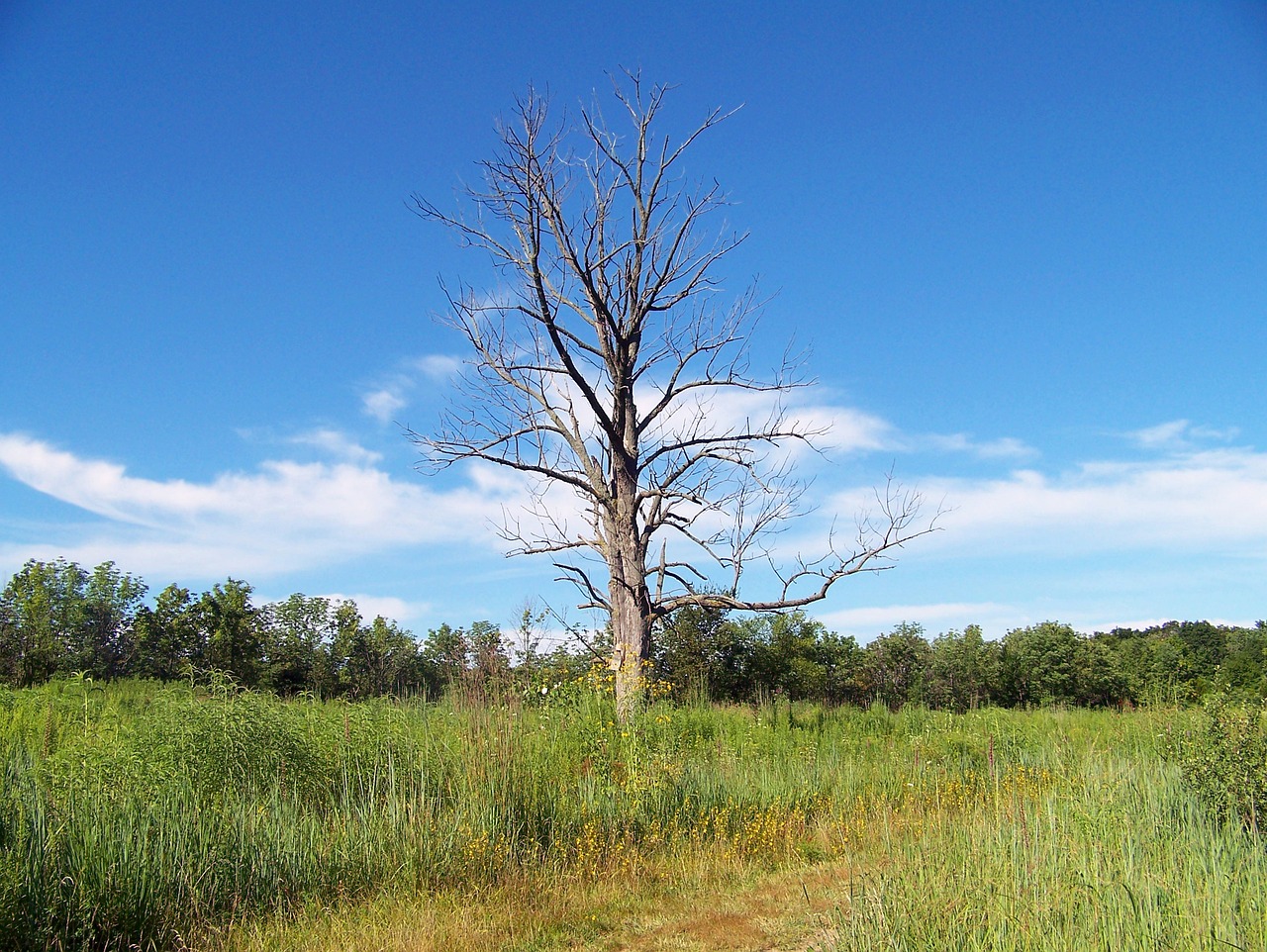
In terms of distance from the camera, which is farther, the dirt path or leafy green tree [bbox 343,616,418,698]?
leafy green tree [bbox 343,616,418,698]

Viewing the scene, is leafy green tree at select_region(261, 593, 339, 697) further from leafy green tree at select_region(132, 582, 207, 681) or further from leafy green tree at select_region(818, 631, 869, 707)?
leafy green tree at select_region(818, 631, 869, 707)

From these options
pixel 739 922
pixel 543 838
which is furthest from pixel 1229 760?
pixel 543 838

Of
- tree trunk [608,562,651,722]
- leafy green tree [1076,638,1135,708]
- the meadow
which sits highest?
tree trunk [608,562,651,722]

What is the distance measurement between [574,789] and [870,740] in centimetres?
766

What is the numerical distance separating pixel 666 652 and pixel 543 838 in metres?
16.8

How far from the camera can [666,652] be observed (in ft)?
80.8

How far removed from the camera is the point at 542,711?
390 inches

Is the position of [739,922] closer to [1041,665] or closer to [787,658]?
[787,658]

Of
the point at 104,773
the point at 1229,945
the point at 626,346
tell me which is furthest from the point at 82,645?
the point at 1229,945

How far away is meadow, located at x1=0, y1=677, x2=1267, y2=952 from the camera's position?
504 centimetres

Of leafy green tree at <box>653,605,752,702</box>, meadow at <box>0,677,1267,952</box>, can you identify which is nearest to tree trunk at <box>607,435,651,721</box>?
meadow at <box>0,677,1267,952</box>

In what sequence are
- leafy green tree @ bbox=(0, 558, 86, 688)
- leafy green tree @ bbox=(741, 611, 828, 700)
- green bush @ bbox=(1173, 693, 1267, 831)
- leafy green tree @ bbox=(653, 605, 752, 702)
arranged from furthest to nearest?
1. leafy green tree @ bbox=(741, 611, 828, 700)
2. leafy green tree @ bbox=(0, 558, 86, 688)
3. leafy green tree @ bbox=(653, 605, 752, 702)
4. green bush @ bbox=(1173, 693, 1267, 831)

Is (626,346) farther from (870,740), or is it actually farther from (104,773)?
(104,773)

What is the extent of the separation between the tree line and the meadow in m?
13.3
